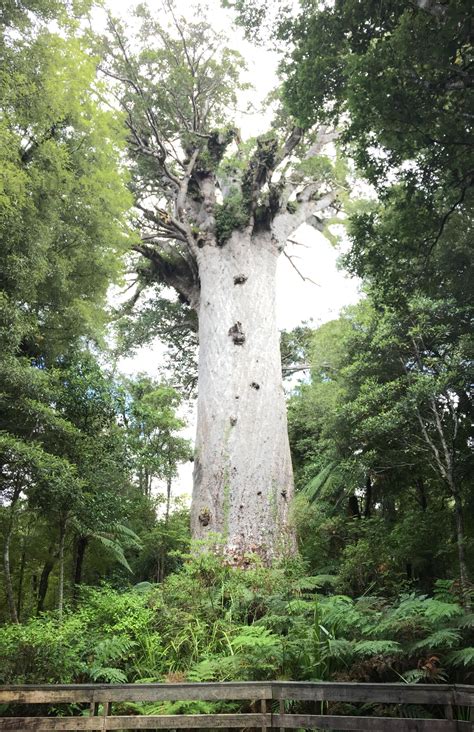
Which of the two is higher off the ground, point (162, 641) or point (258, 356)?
point (258, 356)

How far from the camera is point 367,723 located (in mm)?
2584

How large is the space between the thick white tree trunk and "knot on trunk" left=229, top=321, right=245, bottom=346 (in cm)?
2

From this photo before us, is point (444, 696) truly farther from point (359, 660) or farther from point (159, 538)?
point (159, 538)

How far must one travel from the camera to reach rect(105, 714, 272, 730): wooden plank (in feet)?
9.17

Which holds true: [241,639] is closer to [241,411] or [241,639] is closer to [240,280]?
[241,411]

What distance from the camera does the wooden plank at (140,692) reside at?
2.83 metres

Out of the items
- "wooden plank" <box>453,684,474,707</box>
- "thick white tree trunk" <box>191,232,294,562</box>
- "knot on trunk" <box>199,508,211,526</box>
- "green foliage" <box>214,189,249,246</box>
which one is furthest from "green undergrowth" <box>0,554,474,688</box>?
"green foliage" <box>214,189,249,246</box>

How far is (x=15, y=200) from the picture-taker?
509 centimetres

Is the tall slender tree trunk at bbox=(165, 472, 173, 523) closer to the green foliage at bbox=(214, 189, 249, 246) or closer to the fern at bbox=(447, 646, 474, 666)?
the green foliage at bbox=(214, 189, 249, 246)

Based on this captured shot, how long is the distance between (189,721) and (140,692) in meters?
0.31

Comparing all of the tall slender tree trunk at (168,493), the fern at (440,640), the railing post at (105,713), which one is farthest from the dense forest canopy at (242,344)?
the tall slender tree trunk at (168,493)

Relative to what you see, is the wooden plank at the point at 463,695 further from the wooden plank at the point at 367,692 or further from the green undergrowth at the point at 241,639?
the green undergrowth at the point at 241,639

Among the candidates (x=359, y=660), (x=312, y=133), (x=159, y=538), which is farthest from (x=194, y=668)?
(x=312, y=133)

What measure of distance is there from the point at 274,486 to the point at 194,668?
3346 millimetres
